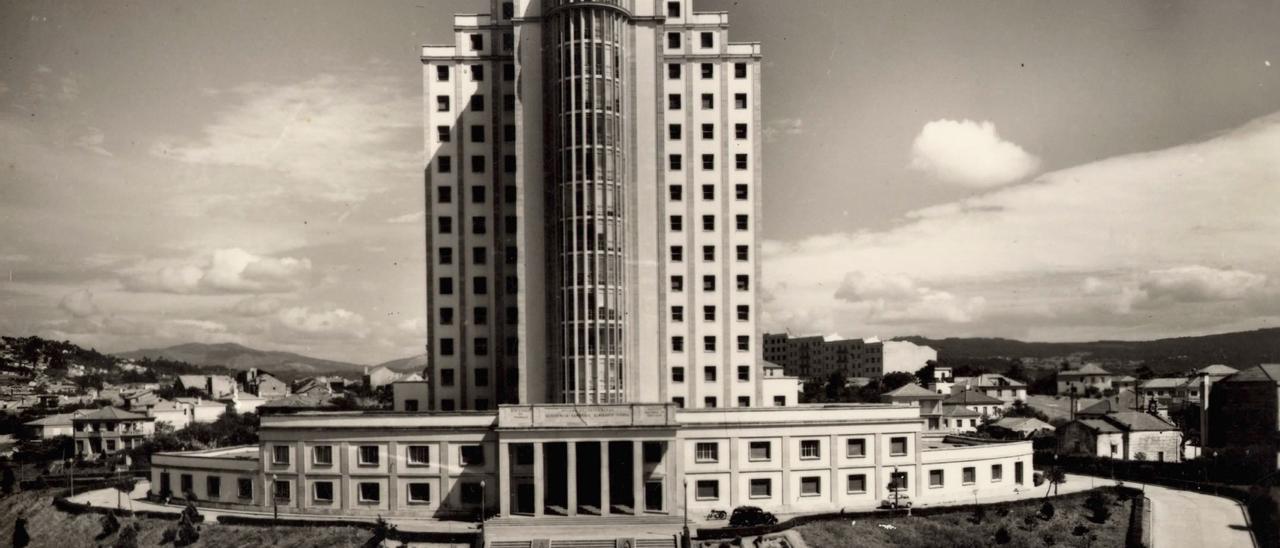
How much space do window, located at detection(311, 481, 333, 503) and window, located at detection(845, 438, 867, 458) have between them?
1378 inches

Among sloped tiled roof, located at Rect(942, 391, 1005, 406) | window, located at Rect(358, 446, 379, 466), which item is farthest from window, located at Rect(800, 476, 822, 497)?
sloped tiled roof, located at Rect(942, 391, 1005, 406)

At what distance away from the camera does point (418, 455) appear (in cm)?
6028

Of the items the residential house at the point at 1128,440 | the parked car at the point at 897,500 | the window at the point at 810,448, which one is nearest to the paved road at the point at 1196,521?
the parked car at the point at 897,500

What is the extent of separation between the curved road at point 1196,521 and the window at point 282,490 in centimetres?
5491

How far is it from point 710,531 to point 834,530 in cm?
779

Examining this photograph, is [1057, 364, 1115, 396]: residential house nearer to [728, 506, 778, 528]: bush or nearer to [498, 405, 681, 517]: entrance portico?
[728, 506, 778, 528]: bush

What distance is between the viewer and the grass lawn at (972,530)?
2140 inches

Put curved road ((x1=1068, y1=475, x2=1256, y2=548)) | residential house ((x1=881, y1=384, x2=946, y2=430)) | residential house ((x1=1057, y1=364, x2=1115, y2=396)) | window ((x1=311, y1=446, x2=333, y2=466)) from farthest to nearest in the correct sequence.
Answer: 1. residential house ((x1=1057, y1=364, x2=1115, y2=396))
2. residential house ((x1=881, y1=384, x2=946, y2=430))
3. window ((x1=311, y1=446, x2=333, y2=466))
4. curved road ((x1=1068, y1=475, x2=1256, y2=548))

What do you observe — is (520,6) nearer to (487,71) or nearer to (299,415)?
(487,71)

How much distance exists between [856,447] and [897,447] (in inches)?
124

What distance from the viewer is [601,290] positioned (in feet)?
212

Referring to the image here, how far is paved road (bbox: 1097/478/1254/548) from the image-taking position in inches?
2205

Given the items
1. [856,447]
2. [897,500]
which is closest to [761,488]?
[856,447]

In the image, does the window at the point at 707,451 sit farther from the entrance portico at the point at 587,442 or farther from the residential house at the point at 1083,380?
the residential house at the point at 1083,380
